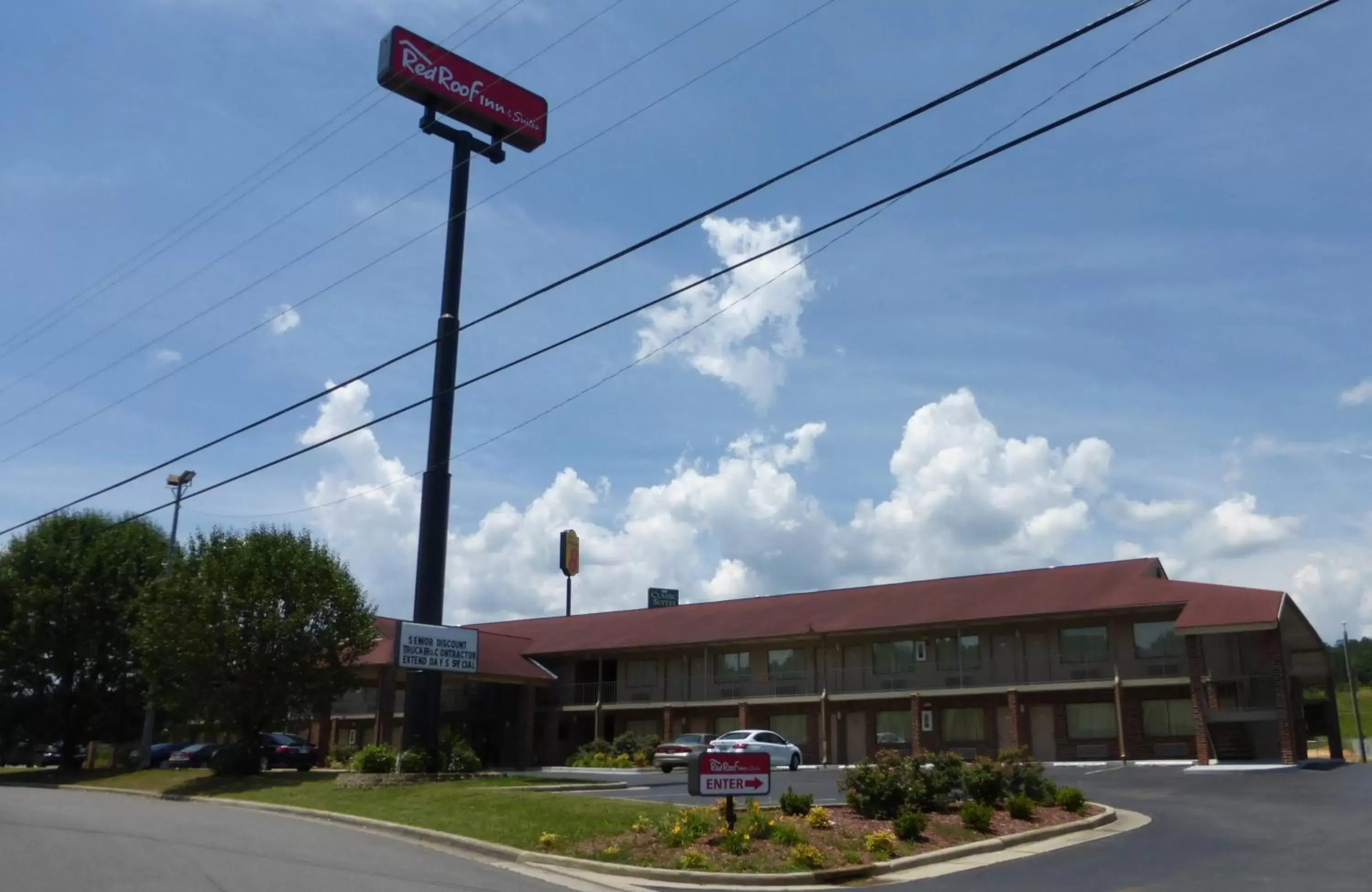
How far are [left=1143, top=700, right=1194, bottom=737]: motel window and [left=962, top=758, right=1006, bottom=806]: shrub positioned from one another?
21187 millimetres

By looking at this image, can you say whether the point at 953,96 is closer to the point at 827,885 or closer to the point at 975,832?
Result: the point at 827,885

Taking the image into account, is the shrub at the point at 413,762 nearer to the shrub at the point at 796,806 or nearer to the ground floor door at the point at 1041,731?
the shrub at the point at 796,806

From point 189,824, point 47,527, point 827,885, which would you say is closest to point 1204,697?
point 827,885

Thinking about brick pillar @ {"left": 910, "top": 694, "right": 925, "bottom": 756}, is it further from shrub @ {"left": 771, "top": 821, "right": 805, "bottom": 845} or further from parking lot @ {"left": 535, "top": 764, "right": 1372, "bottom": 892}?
shrub @ {"left": 771, "top": 821, "right": 805, "bottom": 845}

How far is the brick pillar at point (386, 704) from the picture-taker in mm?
44500

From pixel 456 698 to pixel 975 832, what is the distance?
120ft

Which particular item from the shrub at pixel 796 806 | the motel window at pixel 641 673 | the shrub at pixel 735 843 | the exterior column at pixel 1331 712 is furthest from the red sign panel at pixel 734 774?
the motel window at pixel 641 673

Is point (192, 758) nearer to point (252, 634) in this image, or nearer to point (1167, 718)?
point (252, 634)

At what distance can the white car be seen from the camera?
38812 mm

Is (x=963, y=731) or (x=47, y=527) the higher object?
(x=47, y=527)

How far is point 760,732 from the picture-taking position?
133ft

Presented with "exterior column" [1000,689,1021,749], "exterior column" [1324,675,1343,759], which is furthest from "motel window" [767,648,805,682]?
"exterior column" [1324,675,1343,759]

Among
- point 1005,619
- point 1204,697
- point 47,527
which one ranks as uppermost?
point 47,527

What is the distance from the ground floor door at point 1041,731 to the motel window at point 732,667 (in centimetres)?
1178
